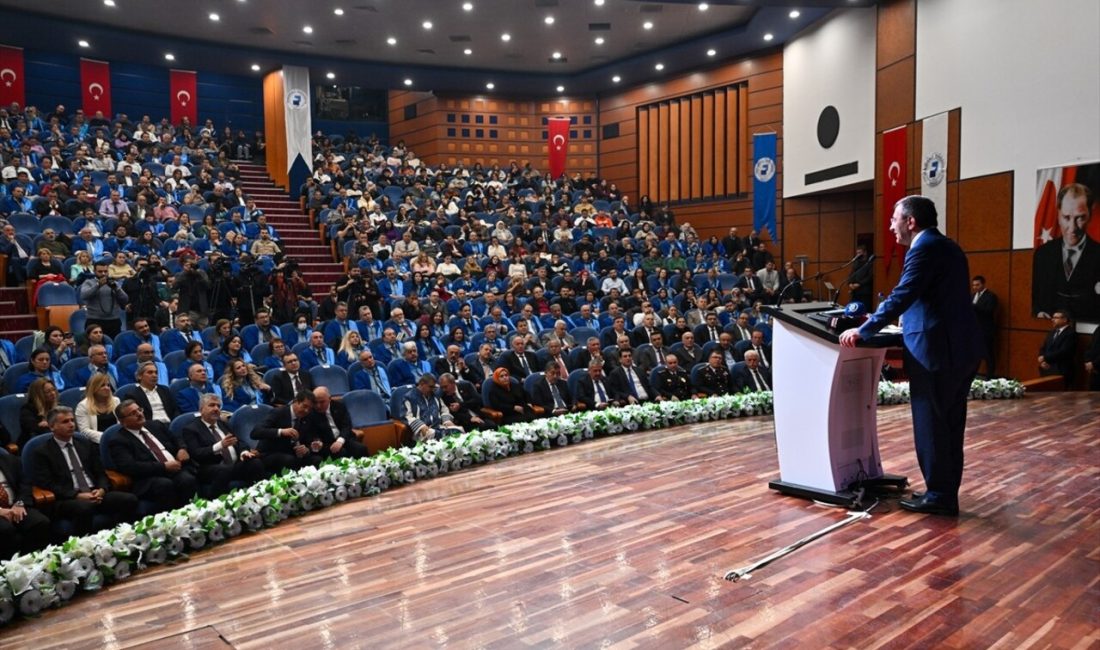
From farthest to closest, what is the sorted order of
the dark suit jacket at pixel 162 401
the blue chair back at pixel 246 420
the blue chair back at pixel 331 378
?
the blue chair back at pixel 331 378 → the dark suit jacket at pixel 162 401 → the blue chair back at pixel 246 420

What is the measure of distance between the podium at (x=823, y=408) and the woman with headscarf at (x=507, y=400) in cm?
272

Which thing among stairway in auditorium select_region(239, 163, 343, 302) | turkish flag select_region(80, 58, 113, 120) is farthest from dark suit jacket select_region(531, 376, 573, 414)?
turkish flag select_region(80, 58, 113, 120)

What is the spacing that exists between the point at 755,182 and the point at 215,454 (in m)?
10.5

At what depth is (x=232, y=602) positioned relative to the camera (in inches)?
93.2

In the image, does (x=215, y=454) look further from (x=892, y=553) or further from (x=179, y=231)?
(x=179, y=231)

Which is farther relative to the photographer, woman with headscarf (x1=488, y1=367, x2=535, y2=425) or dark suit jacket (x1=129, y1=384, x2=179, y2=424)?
woman with headscarf (x1=488, y1=367, x2=535, y2=425)

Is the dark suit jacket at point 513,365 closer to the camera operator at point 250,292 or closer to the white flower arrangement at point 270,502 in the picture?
the white flower arrangement at point 270,502

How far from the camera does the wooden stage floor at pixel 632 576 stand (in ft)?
6.66

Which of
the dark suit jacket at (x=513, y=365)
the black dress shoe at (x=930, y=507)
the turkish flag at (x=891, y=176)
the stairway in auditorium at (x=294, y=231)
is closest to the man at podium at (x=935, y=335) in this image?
the black dress shoe at (x=930, y=507)

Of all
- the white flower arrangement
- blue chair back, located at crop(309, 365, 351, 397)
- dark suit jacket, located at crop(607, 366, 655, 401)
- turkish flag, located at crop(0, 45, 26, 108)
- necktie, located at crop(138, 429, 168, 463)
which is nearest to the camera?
the white flower arrangement

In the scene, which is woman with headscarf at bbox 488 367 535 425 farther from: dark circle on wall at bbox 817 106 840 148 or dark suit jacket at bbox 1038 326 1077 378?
dark circle on wall at bbox 817 106 840 148

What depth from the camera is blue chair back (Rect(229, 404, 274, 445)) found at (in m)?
4.60

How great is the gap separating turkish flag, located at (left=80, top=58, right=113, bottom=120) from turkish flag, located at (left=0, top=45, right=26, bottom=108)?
2.99 feet

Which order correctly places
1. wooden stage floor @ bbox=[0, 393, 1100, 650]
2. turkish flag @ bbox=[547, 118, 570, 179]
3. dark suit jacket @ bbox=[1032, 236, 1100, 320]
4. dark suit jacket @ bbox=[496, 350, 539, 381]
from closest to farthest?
wooden stage floor @ bbox=[0, 393, 1100, 650] → dark suit jacket @ bbox=[496, 350, 539, 381] → dark suit jacket @ bbox=[1032, 236, 1100, 320] → turkish flag @ bbox=[547, 118, 570, 179]
